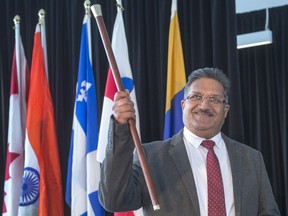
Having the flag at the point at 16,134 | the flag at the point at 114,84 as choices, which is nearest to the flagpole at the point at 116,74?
the flag at the point at 114,84

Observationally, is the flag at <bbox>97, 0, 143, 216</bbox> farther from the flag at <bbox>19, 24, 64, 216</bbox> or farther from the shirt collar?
the shirt collar

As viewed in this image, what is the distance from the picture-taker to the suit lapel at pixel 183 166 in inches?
62.6

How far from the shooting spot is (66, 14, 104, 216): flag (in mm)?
2859

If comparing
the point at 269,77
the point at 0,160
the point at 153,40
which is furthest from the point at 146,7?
the point at 0,160

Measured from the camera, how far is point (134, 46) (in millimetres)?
3330

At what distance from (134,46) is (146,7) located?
330 millimetres

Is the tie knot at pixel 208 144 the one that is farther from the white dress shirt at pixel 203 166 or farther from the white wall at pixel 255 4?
the white wall at pixel 255 4

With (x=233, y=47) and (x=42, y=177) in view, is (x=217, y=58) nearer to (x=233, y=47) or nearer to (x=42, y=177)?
(x=233, y=47)

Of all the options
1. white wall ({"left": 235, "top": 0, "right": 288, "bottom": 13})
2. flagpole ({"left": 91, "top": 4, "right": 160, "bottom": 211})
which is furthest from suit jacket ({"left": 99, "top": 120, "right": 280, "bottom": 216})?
white wall ({"left": 235, "top": 0, "right": 288, "bottom": 13})

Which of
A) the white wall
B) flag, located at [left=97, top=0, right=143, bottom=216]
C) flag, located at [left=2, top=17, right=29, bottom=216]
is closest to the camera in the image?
flag, located at [left=97, top=0, right=143, bottom=216]

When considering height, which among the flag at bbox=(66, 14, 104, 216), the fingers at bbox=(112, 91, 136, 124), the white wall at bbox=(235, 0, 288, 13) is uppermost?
the white wall at bbox=(235, 0, 288, 13)

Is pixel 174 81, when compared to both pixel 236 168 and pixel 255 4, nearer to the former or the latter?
pixel 255 4

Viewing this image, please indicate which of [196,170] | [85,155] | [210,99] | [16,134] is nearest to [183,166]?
[196,170]

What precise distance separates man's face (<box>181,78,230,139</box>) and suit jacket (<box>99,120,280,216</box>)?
0.08 m
